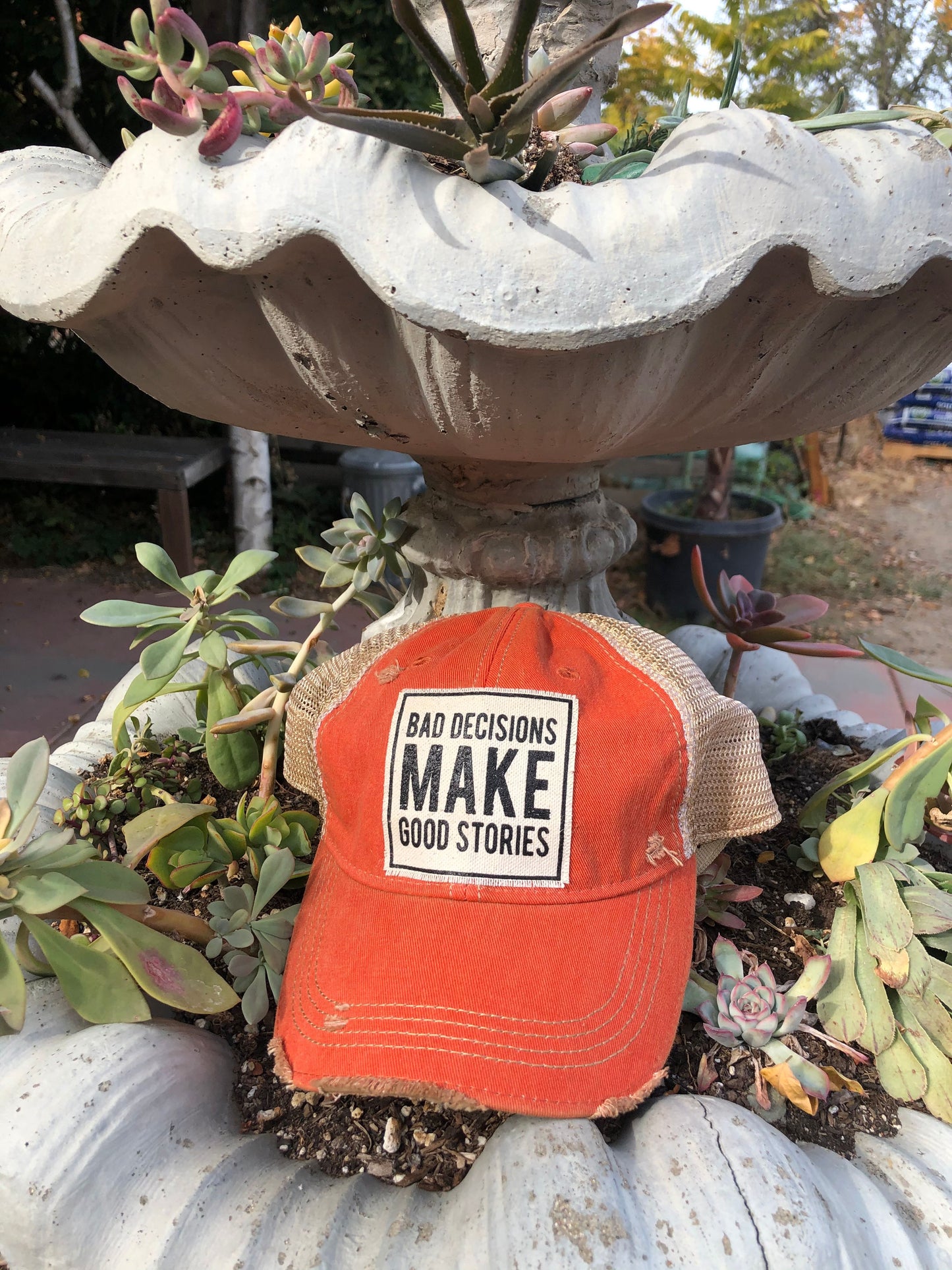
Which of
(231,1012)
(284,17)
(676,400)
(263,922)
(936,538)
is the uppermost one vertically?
(284,17)

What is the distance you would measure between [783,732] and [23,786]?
1.12 metres

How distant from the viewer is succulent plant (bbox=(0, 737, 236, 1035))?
0.70 m

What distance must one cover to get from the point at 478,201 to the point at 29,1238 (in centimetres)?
84

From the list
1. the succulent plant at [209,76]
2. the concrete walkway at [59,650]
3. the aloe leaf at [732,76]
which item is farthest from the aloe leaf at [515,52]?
the concrete walkway at [59,650]

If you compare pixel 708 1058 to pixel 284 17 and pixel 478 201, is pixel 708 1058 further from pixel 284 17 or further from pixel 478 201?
pixel 284 17

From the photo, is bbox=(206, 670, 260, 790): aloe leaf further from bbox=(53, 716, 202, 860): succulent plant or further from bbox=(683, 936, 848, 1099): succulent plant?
bbox=(683, 936, 848, 1099): succulent plant

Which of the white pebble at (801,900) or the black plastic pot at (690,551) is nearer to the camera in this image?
the white pebble at (801,900)

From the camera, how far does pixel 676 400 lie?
0.77 meters

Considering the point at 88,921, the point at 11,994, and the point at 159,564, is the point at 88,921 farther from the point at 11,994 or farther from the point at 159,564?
the point at 159,564

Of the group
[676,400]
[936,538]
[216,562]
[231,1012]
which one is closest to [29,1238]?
[231,1012]

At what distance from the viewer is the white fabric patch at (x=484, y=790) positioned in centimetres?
80

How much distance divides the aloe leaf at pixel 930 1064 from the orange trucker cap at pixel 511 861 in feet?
0.77

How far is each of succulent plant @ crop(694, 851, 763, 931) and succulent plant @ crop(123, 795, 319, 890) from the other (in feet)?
1.47

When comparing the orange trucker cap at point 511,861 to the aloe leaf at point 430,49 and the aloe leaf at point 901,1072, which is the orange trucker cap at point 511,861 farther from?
the aloe leaf at point 430,49
